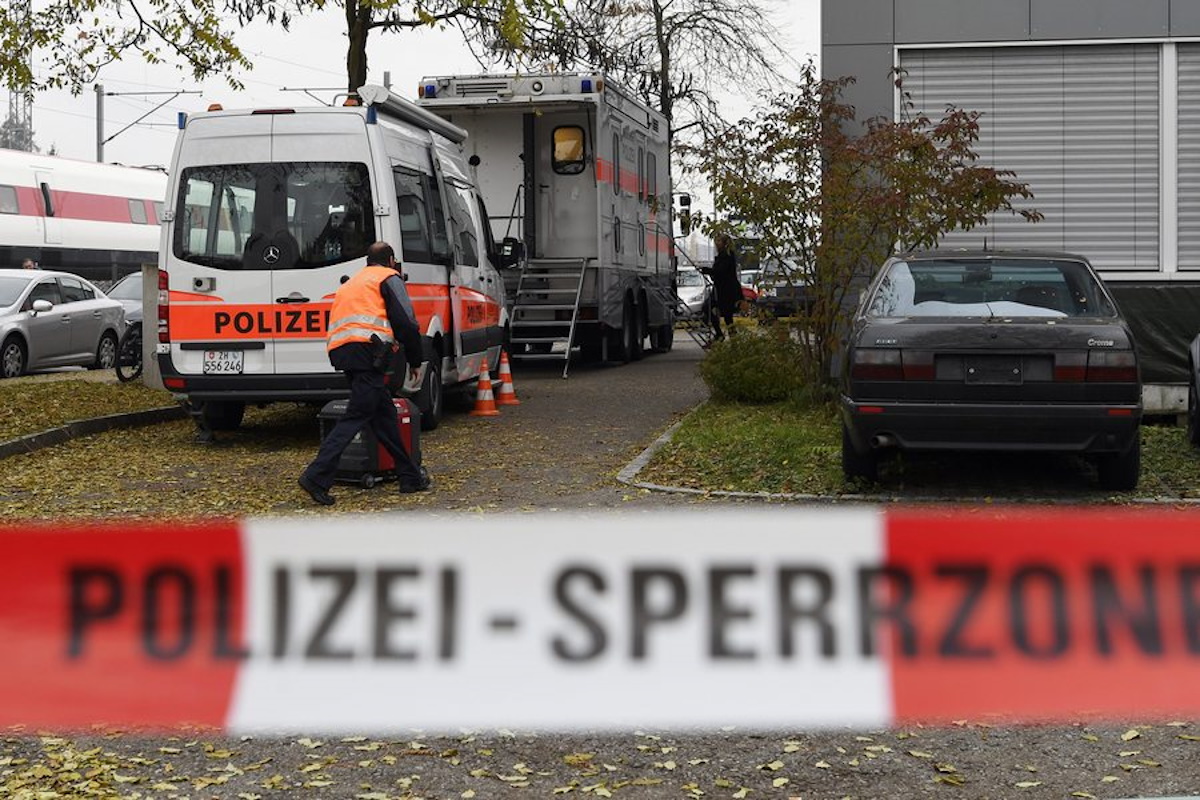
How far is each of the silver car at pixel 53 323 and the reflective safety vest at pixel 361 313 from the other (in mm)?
12758

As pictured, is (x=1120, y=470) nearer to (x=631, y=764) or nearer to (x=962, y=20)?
(x=631, y=764)

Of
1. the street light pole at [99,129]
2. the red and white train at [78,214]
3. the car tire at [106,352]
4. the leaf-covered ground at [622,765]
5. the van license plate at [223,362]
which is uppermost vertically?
the street light pole at [99,129]

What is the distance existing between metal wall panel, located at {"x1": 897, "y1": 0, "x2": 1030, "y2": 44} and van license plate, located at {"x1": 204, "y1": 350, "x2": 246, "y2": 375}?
6501 mm

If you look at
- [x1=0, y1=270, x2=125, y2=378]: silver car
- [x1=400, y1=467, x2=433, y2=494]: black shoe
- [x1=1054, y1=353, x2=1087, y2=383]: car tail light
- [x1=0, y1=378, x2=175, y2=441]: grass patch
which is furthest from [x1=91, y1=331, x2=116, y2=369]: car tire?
[x1=1054, y1=353, x2=1087, y2=383]: car tail light

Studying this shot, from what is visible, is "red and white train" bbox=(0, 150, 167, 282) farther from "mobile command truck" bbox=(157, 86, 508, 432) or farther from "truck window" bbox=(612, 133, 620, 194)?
"mobile command truck" bbox=(157, 86, 508, 432)

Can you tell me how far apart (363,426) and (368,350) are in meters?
0.49

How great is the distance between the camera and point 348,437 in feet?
34.5

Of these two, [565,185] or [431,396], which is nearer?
[431,396]

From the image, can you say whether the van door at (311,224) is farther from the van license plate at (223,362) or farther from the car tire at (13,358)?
the car tire at (13,358)

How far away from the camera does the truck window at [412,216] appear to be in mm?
13805

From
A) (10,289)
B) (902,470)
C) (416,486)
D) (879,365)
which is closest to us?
(879,365)

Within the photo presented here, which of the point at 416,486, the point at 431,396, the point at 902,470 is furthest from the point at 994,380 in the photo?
the point at 431,396

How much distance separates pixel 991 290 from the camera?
10062mm

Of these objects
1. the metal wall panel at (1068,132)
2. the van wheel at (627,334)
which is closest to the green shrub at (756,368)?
the metal wall panel at (1068,132)
